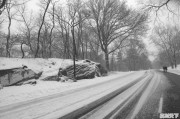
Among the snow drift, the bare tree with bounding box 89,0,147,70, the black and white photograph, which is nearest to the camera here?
the black and white photograph

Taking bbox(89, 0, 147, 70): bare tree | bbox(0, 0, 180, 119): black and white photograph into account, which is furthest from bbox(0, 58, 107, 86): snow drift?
bbox(89, 0, 147, 70): bare tree

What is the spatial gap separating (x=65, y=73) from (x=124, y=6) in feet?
58.1

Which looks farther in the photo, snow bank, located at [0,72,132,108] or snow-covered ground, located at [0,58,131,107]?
snow-covered ground, located at [0,58,131,107]

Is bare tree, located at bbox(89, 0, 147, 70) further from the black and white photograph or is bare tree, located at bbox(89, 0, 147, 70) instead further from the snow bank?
the snow bank

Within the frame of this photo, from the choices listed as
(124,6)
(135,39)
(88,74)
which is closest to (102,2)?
(124,6)

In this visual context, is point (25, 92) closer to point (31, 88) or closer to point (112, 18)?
point (31, 88)

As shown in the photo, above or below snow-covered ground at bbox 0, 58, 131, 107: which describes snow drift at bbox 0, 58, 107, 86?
above

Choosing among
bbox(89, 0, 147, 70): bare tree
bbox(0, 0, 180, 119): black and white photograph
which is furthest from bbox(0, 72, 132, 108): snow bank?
bbox(89, 0, 147, 70): bare tree

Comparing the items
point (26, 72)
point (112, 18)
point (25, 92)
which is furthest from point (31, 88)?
point (112, 18)

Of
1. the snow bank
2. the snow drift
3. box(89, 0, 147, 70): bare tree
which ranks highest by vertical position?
box(89, 0, 147, 70): bare tree

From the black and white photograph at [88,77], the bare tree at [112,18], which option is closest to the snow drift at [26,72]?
the black and white photograph at [88,77]

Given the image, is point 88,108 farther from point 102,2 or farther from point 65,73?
point 102,2

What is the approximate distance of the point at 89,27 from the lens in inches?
1133

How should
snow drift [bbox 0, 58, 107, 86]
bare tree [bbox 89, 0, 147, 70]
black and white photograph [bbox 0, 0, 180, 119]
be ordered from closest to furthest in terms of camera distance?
black and white photograph [bbox 0, 0, 180, 119], snow drift [bbox 0, 58, 107, 86], bare tree [bbox 89, 0, 147, 70]
